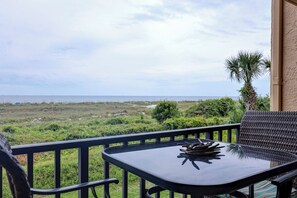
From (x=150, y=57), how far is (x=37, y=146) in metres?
14.0

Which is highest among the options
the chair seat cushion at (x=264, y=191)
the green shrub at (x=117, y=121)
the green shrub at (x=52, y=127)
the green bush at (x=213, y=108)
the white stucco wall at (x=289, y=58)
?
the white stucco wall at (x=289, y=58)

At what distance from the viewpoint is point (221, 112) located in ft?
36.5

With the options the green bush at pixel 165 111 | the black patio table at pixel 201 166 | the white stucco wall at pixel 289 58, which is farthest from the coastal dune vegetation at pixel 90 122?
the black patio table at pixel 201 166

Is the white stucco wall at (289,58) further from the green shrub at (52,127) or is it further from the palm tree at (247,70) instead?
the green shrub at (52,127)

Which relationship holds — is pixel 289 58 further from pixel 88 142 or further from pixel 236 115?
pixel 236 115

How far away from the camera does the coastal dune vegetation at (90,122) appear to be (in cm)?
852

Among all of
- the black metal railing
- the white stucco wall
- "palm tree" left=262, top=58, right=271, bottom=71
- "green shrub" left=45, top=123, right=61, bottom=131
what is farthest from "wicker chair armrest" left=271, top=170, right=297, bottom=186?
"green shrub" left=45, top=123, right=61, bottom=131

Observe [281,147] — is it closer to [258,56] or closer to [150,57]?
[258,56]

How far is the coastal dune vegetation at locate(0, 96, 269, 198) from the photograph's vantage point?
27.9ft

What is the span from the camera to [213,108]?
11.6 m

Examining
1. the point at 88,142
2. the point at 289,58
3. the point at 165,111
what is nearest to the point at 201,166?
the point at 88,142

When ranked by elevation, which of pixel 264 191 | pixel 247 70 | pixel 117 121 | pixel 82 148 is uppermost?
pixel 247 70

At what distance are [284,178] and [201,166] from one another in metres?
0.41

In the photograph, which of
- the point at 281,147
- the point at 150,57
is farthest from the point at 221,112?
the point at 281,147
